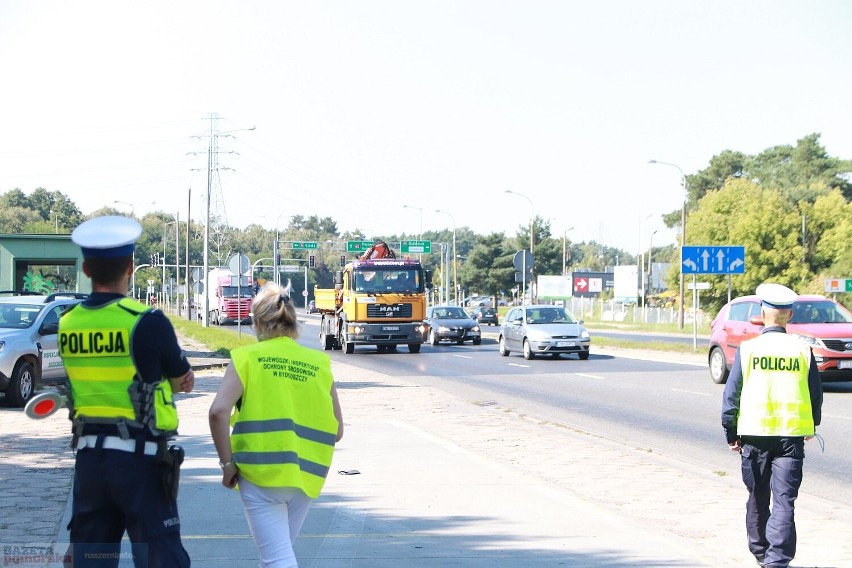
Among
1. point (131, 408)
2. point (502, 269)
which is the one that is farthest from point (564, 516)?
point (502, 269)

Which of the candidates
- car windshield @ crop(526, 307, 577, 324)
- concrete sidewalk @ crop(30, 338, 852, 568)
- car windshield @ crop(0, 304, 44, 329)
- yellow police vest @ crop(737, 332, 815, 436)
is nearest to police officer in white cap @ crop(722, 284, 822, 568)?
yellow police vest @ crop(737, 332, 815, 436)

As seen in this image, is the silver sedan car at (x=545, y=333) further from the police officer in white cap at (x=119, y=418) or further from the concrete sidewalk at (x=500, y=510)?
the police officer in white cap at (x=119, y=418)

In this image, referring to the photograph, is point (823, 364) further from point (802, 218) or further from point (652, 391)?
point (802, 218)

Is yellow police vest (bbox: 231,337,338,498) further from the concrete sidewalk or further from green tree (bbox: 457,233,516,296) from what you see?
green tree (bbox: 457,233,516,296)

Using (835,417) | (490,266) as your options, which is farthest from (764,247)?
(835,417)

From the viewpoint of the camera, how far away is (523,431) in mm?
13664

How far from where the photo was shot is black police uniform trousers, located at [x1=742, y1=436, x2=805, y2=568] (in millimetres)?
6277

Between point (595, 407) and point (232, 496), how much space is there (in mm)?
9770

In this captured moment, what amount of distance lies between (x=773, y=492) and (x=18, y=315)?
14.2 m

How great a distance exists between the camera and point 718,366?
71.0 feet

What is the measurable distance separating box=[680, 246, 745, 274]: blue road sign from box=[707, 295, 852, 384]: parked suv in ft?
33.7

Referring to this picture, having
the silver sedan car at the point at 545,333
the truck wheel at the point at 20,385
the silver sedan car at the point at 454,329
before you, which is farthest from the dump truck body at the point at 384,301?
the truck wheel at the point at 20,385

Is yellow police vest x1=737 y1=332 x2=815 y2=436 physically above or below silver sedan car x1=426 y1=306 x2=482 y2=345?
above

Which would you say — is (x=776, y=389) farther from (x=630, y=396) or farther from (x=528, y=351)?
(x=528, y=351)
